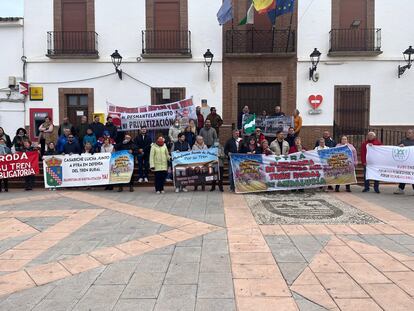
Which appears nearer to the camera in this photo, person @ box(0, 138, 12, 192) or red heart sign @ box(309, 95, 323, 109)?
person @ box(0, 138, 12, 192)

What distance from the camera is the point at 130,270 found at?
452 centimetres

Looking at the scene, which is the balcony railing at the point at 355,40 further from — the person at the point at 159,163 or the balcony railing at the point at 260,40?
the person at the point at 159,163

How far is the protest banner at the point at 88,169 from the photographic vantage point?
10641 mm

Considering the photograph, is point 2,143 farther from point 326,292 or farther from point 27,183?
point 326,292

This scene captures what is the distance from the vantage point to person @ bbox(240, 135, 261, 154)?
10.4 m

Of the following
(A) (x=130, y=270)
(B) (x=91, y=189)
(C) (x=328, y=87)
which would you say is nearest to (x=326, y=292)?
(A) (x=130, y=270)

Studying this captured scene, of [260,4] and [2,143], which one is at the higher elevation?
A: [260,4]

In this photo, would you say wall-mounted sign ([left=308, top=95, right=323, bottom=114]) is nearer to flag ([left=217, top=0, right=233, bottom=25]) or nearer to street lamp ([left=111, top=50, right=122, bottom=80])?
flag ([left=217, top=0, right=233, bottom=25])

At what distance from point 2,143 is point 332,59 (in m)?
12.2

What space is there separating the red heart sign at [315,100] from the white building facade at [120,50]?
11.9 ft

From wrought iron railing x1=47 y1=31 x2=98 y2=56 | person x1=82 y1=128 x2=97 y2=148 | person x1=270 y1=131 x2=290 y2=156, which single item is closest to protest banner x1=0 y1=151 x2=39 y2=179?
person x1=82 y1=128 x2=97 y2=148

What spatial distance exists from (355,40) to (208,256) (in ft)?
41.6

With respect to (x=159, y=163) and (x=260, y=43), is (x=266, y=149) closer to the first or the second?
(x=159, y=163)

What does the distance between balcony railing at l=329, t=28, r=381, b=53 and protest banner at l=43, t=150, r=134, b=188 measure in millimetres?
9410
